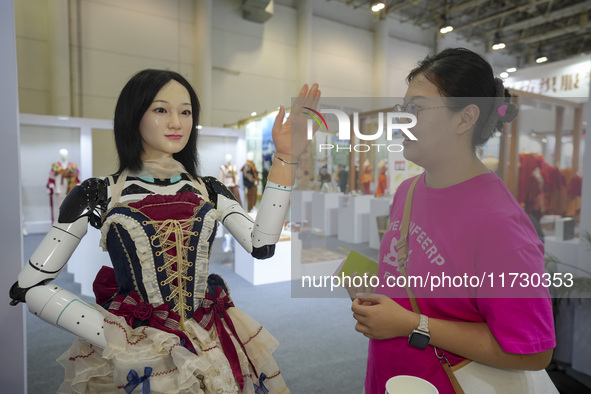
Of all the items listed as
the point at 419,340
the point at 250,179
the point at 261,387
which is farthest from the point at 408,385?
the point at 250,179

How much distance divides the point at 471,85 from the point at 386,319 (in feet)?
1.88

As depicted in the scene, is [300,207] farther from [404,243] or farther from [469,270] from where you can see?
[469,270]

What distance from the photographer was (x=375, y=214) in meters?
2.01

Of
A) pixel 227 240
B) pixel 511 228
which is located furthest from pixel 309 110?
pixel 227 240

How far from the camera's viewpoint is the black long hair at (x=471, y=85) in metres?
0.87

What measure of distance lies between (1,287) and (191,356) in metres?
1.34

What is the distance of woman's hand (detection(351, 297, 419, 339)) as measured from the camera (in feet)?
2.91

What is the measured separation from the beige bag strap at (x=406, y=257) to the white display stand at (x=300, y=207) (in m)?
0.41

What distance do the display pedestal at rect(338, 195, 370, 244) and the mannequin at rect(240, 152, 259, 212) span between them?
645cm

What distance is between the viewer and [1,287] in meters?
1.83

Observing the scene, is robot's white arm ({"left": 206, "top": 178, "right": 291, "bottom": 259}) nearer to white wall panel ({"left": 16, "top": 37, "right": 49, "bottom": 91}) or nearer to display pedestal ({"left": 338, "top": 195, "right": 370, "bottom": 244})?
display pedestal ({"left": 338, "top": 195, "right": 370, "bottom": 244})

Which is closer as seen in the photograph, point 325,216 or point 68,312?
point 68,312

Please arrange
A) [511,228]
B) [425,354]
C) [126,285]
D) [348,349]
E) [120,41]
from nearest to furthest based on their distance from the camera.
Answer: [511,228] → [425,354] → [126,285] → [348,349] → [120,41]

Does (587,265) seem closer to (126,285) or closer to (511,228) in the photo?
(511,228)
